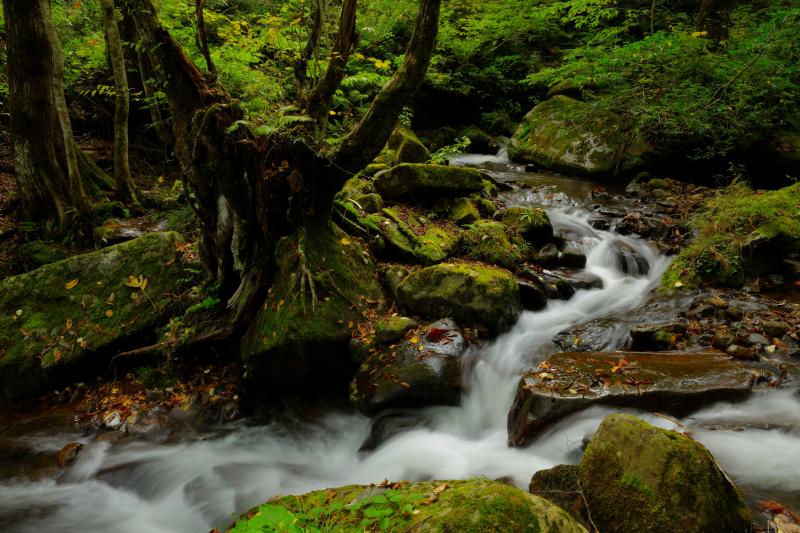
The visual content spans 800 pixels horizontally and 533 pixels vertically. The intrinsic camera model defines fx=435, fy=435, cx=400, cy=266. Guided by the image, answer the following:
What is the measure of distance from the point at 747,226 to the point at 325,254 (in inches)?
241

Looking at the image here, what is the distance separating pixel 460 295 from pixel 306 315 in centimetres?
191

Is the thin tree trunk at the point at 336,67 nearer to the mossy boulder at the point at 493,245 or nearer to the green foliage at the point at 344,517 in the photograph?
the mossy boulder at the point at 493,245

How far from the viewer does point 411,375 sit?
15.7 ft

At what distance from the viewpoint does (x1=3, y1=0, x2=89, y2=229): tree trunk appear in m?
6.50

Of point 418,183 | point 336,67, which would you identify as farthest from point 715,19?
point 336,67

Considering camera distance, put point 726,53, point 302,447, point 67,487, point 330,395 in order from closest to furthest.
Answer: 1. point 67,487
2. point 302,447
3. point 330,395
4. point 726,53

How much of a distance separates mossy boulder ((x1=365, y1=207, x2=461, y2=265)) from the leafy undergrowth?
3244 mm

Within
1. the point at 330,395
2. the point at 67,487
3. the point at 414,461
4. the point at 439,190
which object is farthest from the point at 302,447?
the point at 439,190

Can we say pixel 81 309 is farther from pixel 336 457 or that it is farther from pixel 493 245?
pixel 493 245

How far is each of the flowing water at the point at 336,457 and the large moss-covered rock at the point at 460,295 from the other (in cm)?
40

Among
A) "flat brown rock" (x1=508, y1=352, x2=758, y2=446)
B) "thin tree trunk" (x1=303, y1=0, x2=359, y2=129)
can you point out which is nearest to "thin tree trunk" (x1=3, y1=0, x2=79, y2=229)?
"thin tree trunk" (x1=303, y1=0, x2=359, y2=129)

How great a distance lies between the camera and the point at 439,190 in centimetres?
836

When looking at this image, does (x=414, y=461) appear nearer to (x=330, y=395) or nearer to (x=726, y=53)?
(x=330, y=395)

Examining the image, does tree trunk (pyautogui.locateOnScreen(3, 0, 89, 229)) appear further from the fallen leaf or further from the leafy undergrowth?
the leafy undergrowth
